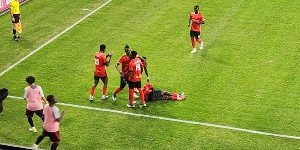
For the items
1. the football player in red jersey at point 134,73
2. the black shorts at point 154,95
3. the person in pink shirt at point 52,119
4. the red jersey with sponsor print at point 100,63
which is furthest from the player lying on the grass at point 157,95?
the person in pink shirt at point 52,119

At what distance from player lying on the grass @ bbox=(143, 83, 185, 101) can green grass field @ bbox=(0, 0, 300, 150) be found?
251mm

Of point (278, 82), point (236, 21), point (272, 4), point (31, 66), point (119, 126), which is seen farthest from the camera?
point (272, 4)

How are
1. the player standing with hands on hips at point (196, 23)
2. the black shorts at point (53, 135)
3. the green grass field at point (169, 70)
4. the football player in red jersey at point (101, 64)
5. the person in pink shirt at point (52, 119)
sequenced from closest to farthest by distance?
the person in pink shirt at point (52, 119) → the black shorts at point (53, 135) → the green grass field at point (169, 70) → the football player in red jersey at point (101, 64) → the player standing with hands on hips at point (196, 23)

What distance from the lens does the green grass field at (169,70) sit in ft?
52.8

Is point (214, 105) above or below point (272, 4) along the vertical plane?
below

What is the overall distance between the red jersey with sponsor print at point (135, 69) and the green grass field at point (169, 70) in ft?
4.01

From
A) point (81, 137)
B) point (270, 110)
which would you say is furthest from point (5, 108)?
point (270, 110)

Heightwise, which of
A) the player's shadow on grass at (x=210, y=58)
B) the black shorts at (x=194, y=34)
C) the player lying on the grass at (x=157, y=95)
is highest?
the black shorts at (x=194, y=34)

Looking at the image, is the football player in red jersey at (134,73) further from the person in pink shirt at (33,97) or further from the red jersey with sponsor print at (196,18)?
the red jersey with sponsor print at (196,18)

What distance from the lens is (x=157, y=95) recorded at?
59.3ft

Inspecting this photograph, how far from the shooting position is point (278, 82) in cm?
1978

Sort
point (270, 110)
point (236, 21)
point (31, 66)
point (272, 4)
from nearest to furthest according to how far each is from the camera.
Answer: point (270, 110) < point (31, 66) < point (236, 21) < point (272, 4)

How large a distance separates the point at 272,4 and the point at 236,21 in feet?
12.4

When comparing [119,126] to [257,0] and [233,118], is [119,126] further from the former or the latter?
[257,0]
